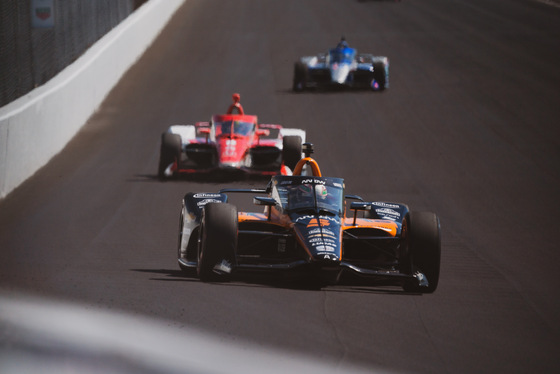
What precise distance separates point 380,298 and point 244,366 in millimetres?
3084

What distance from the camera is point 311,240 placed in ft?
35.1

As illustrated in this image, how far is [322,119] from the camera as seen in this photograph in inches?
1032

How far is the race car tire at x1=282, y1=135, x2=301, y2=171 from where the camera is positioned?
18.4 metres

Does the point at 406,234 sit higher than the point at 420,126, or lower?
higher

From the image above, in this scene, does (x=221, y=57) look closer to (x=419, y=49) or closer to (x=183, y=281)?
(x=419, y=49)

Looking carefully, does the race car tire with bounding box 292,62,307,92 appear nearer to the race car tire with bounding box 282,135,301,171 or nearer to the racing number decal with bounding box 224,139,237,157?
the racing number decal with bounding box 224,139,237,157

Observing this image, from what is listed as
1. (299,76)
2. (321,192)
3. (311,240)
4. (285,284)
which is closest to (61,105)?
(299,76)

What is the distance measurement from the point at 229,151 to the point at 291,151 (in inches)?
44.9

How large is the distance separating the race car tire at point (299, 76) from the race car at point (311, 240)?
17589mm

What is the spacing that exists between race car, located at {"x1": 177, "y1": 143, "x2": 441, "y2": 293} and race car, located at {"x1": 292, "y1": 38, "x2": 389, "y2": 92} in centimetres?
1727

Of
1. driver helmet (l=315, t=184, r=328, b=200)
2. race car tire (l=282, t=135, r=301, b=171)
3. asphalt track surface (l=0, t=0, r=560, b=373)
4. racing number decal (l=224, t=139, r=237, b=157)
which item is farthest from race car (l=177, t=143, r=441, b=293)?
racing number decal (l=224, t=139, r=237, b=157)

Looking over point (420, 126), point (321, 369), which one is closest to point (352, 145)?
point (420, 126)

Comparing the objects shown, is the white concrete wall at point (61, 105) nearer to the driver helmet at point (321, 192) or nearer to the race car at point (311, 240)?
the race car at point (311, 240)

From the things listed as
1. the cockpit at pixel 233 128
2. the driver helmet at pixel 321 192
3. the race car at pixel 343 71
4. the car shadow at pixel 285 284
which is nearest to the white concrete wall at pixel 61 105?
the cockpit at pixel 233 128
